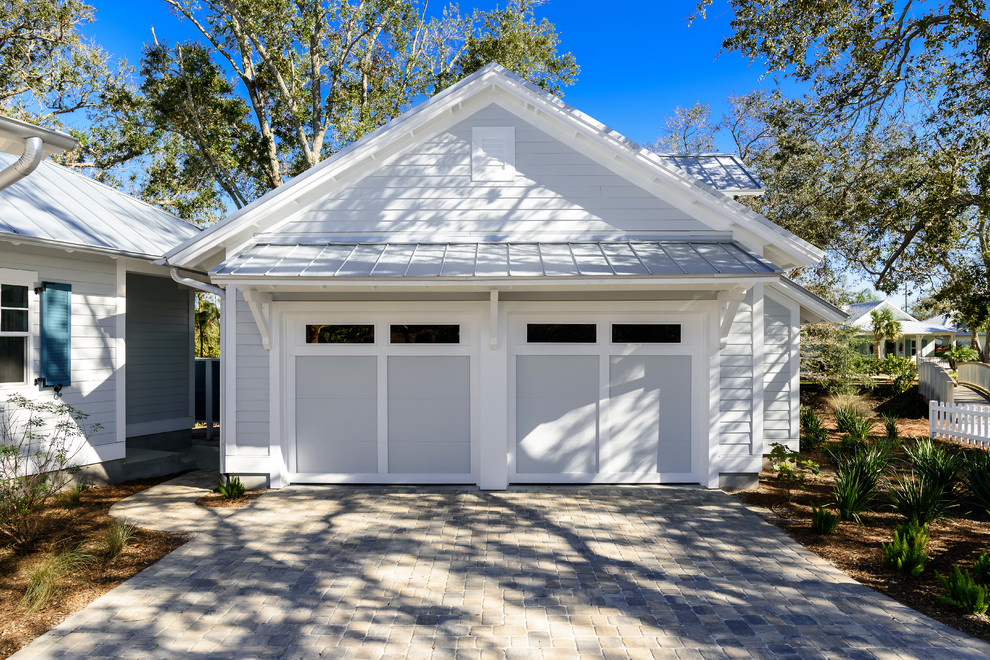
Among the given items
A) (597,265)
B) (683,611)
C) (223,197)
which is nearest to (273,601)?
(683,611)

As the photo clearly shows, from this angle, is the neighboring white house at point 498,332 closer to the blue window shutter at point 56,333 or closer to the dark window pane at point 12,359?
the blue window shutter at point 56,333

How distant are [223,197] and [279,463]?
772 inches

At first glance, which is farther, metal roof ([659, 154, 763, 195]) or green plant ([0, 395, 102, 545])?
metal roof ([659, 154, 763, 195])

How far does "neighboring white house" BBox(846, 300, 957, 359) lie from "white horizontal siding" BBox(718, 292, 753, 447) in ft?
116

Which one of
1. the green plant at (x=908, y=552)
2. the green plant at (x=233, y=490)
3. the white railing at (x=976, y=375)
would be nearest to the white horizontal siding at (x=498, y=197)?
the green plant at (x=233, y=490)

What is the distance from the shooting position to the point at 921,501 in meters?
6.28

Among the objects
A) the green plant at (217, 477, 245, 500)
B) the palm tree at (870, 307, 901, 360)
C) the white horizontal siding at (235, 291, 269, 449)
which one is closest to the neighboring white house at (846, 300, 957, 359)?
the palm tree at (870, 307, 901, 360)

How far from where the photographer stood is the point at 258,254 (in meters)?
7.58

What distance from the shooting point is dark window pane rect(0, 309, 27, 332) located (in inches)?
297

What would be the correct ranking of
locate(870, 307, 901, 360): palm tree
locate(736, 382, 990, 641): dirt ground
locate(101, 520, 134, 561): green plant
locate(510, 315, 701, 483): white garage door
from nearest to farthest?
locate(736, 382, 990, 641): dirt ground, locate(101, 520, 134, 561): green plant, locate(510, 315, 701, 483): white garage door, locate(870, 307, 901, 360): palm tree

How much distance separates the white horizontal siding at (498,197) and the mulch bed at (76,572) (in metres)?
4.49

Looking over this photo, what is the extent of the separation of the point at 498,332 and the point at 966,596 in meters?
5.42

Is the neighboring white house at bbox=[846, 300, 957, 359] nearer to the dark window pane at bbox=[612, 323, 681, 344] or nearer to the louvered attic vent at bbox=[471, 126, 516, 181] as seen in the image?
the dark window pane at bbox=[612, 323, 681, 344]

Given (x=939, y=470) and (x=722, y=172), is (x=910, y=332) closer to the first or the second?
(x=722, y=172)
